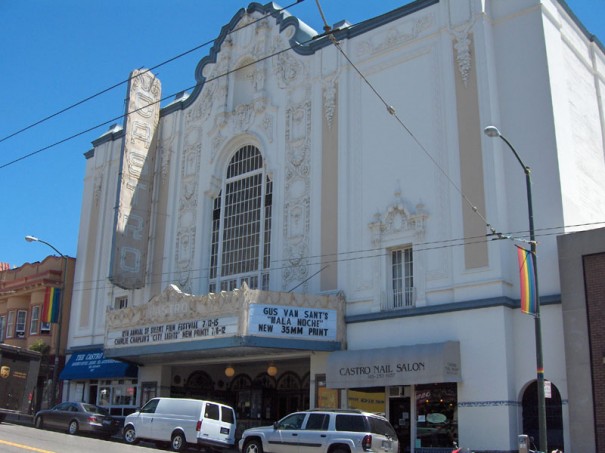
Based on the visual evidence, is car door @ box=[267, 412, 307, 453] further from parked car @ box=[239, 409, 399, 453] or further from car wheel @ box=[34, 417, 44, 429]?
car wheel @ box=[34, 417, 44, 429]

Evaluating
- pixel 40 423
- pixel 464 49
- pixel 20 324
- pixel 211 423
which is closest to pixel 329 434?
pixel 211 423

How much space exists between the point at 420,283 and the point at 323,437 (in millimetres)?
7120

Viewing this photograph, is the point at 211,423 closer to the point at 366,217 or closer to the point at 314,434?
the point at 314,434

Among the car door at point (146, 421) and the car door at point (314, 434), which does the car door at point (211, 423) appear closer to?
the car door at point (146, 421)

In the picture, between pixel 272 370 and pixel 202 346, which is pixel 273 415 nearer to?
pixel 272 370

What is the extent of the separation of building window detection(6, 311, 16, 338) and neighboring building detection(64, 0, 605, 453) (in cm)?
670

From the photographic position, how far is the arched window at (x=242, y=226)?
1176 inches

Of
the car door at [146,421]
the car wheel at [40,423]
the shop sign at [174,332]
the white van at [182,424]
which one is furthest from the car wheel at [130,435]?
the car wheel at [40,423]

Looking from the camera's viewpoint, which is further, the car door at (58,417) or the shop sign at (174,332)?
the car door at (58,417)

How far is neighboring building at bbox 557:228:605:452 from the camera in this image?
65.8ft

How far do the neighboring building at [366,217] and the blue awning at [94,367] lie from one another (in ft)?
0.57

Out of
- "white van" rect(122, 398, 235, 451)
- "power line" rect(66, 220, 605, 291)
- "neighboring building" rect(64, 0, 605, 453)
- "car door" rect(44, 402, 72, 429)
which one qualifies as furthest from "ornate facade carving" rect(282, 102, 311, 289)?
"car door" rect(44, 402, 72, 429)

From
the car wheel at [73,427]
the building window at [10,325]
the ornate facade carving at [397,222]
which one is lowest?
the car wheel at [73,427]

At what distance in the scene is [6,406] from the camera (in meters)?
24.0
